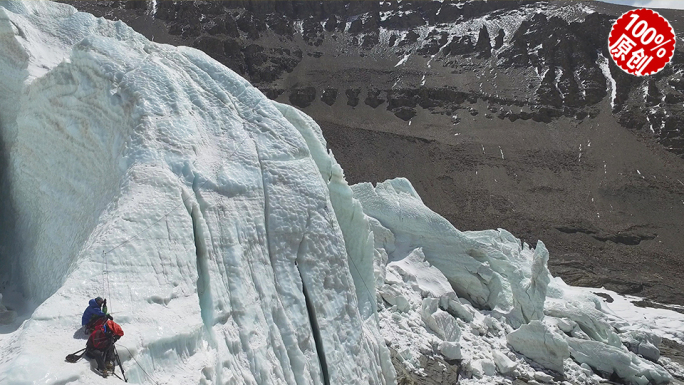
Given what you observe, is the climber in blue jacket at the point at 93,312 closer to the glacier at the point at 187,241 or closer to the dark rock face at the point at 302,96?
the glacier at the point at 187,241

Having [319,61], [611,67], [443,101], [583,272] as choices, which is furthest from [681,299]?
[319,61]

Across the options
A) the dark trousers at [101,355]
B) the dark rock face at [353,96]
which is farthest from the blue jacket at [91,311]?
the dark rock face at [353,96]

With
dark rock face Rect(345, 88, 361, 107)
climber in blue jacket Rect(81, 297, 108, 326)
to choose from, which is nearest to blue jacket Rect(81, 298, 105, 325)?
climber in blue jacket Rect(81, 297, 108, 326)

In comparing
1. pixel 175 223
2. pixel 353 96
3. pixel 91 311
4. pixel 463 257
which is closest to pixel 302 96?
pixel 353 96

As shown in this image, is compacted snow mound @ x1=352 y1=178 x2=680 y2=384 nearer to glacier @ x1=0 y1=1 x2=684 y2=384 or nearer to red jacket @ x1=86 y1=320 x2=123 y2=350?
glacier @ x1=0 y1=1 x2=684 y2=384

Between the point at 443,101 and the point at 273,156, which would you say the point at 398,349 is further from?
the point at 443,101
